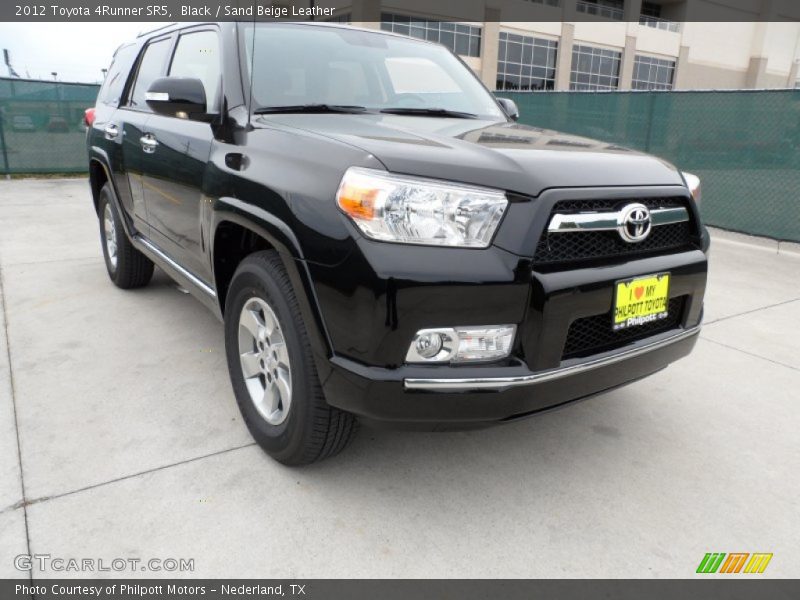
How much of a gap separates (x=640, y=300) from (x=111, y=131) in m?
3.66

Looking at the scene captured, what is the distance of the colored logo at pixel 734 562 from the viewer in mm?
2033

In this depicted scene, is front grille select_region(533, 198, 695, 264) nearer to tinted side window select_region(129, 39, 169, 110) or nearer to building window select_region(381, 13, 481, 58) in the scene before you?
tinted side window select_region(129, 39, 169, 110)

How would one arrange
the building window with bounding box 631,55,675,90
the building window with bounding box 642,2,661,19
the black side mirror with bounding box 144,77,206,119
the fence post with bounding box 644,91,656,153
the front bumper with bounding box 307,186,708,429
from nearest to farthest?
the front bumper with bounding box 307,186,708,429, the black side mirror with bounding box 144,77,206,119, the fence post with bounding box 644,91,656,153, the building window with bounding box 631,55,675,90, the building window with bounding box 642,2,661,19

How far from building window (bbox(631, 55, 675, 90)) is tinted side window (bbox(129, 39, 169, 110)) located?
47814 millimetres

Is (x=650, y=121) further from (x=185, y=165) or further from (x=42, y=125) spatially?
(x=42, y=125)

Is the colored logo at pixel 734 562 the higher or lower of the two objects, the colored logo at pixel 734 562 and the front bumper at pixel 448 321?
the lower

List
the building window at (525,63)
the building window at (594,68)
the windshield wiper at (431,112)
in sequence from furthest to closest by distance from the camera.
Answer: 1. the building window at (594,68)
2. the building window at (525,63)
3. the windshield wiper at (431,112)

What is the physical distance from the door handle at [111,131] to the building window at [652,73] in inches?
1886

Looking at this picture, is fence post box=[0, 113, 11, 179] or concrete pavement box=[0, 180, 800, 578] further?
fence post box=[0, 113, 11, 179]

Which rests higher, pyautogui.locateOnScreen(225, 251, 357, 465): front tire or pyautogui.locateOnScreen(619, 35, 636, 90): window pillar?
pyautogui.locateOnScreen(619, 35, 636, 90): window pillar

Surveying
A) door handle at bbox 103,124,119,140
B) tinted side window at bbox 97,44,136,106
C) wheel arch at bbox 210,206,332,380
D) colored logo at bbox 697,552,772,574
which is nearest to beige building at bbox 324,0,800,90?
tinted side window at bbox 97,44,136,106

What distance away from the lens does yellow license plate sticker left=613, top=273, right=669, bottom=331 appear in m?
2.13

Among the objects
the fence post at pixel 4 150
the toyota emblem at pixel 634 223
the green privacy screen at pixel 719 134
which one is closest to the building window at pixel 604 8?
the green privacy screen at pixel 719 134
